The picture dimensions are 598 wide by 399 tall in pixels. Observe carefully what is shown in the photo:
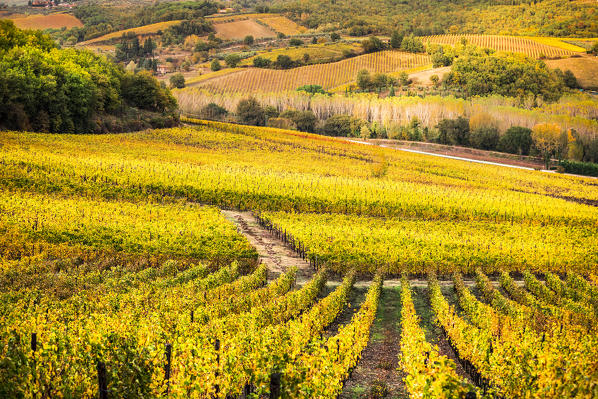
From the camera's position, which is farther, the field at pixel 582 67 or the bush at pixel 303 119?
the field at pixel 582 67

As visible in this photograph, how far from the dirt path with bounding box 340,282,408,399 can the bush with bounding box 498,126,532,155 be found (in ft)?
288

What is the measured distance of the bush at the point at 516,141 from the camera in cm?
10612

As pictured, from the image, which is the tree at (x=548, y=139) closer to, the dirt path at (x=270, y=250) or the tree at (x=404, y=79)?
the tree at (x=404, y=79)

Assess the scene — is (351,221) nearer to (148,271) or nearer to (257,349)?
(148,271)

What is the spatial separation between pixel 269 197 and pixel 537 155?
73913 mm

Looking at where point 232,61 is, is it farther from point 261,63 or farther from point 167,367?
point 167,367

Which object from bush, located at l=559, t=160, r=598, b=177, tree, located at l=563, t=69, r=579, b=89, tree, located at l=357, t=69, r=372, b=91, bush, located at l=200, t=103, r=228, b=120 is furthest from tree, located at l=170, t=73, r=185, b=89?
tree, located at l=563, t=69, r=579, b=89

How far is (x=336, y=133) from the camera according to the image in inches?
4961

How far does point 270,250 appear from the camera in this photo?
39062mm

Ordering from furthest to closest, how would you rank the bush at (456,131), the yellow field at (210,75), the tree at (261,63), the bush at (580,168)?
the tree at (261,63)
the yellow field at (210,75)
the bush at (456,131)
the bush at (580,168)

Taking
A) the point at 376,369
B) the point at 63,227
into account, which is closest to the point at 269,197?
the point at 63,227

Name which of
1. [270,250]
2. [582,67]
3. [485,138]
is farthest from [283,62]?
[270,250]

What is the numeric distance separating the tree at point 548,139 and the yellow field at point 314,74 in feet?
261

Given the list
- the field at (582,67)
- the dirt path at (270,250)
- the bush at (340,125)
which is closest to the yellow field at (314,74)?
the field at (582,67)
